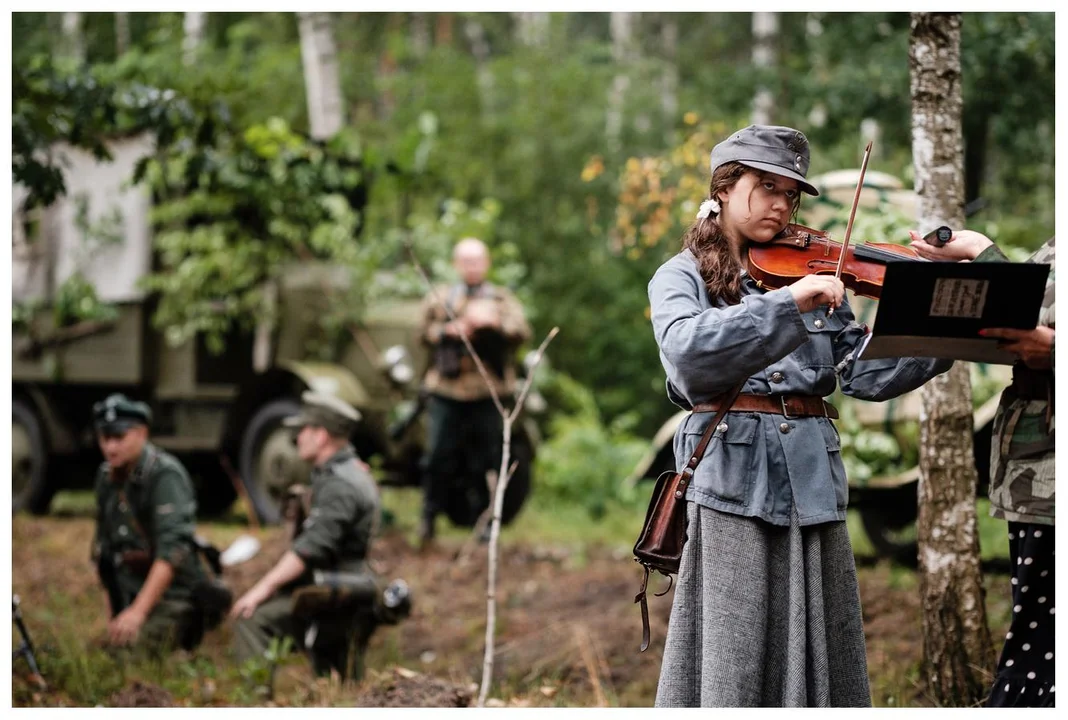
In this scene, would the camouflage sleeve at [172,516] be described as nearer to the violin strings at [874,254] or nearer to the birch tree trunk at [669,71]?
the violin strings at [874,254]

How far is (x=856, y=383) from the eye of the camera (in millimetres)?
3186

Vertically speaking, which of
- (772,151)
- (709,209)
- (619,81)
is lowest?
(709,209)

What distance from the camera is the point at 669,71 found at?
19844mm

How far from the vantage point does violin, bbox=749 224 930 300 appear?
2969 millimetres

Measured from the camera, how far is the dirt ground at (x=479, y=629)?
4.99 meters

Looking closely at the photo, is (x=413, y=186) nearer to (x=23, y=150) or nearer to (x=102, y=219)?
(x=102, y=219)

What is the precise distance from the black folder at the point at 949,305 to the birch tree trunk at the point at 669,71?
14.1m

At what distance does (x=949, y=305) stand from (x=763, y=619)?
0.86 meters

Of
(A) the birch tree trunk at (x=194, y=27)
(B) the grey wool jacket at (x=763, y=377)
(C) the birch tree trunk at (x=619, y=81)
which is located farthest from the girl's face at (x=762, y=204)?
(A) the birch tree trunk at (x=194, y=27)

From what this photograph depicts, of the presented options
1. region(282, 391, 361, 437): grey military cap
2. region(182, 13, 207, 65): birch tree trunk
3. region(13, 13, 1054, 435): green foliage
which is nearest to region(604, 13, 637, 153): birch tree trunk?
region(13, 13, 1054, 435): green foliage

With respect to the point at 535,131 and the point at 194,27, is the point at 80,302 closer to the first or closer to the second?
the point at 535,131

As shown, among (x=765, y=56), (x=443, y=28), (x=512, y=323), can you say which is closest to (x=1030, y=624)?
(x=512, y=323)

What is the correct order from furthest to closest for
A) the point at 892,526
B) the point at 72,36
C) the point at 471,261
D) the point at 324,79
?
the point at 72,36 → the point at 324,79 → the point at 471,261 → the point at 892,526

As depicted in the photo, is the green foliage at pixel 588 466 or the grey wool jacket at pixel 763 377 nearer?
the grey wool jacket at pixel 763 377
